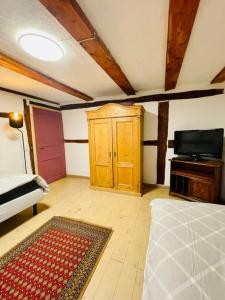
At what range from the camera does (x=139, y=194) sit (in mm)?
3123

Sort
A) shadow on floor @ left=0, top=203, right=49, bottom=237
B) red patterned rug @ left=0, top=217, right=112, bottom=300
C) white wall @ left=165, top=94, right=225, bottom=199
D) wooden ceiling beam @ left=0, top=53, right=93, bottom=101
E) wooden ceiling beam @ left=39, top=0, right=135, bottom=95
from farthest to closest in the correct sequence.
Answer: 1. white wall @ left=165, top=94, right=225, bottom=199
2. shadow on floor @ left=0, top=203, right=49, bottom=237
3. wooden ceiling beam @ left=0, top=53, right=93, bottom=101
4. red patterned rug @ left=0, top=217, right=112, bottom=300
5. wooden ceiling beam @ left=39, top=0, right=135, bottom=95

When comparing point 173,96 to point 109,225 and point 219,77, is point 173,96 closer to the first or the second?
point 219,77

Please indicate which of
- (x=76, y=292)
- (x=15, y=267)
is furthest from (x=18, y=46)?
(x=76, y=292)

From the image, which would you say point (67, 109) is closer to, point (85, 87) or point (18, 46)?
point (85, 87)

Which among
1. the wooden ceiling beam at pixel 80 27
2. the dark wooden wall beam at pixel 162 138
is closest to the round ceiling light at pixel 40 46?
the wooden ceiling beam at pixel 80 27

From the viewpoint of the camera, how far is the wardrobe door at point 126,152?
301 cm

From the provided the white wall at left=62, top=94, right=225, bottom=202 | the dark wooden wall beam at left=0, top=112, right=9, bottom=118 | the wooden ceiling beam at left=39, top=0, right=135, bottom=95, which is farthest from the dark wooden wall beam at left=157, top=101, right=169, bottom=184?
the dark wooden wall beam at left=0, top=112, right=9, bottom=118

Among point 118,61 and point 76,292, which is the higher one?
point 118,61

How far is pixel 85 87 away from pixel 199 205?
2785 millimetres

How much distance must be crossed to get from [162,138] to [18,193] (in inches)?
117

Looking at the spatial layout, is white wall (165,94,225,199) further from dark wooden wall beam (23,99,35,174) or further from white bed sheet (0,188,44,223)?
dark wooden wall beam (23,99,35,174)

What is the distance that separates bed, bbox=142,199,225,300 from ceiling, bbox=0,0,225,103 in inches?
65.5

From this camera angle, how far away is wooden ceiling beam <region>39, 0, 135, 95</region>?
1040 mm

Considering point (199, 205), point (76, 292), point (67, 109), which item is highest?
point (67, 109)
